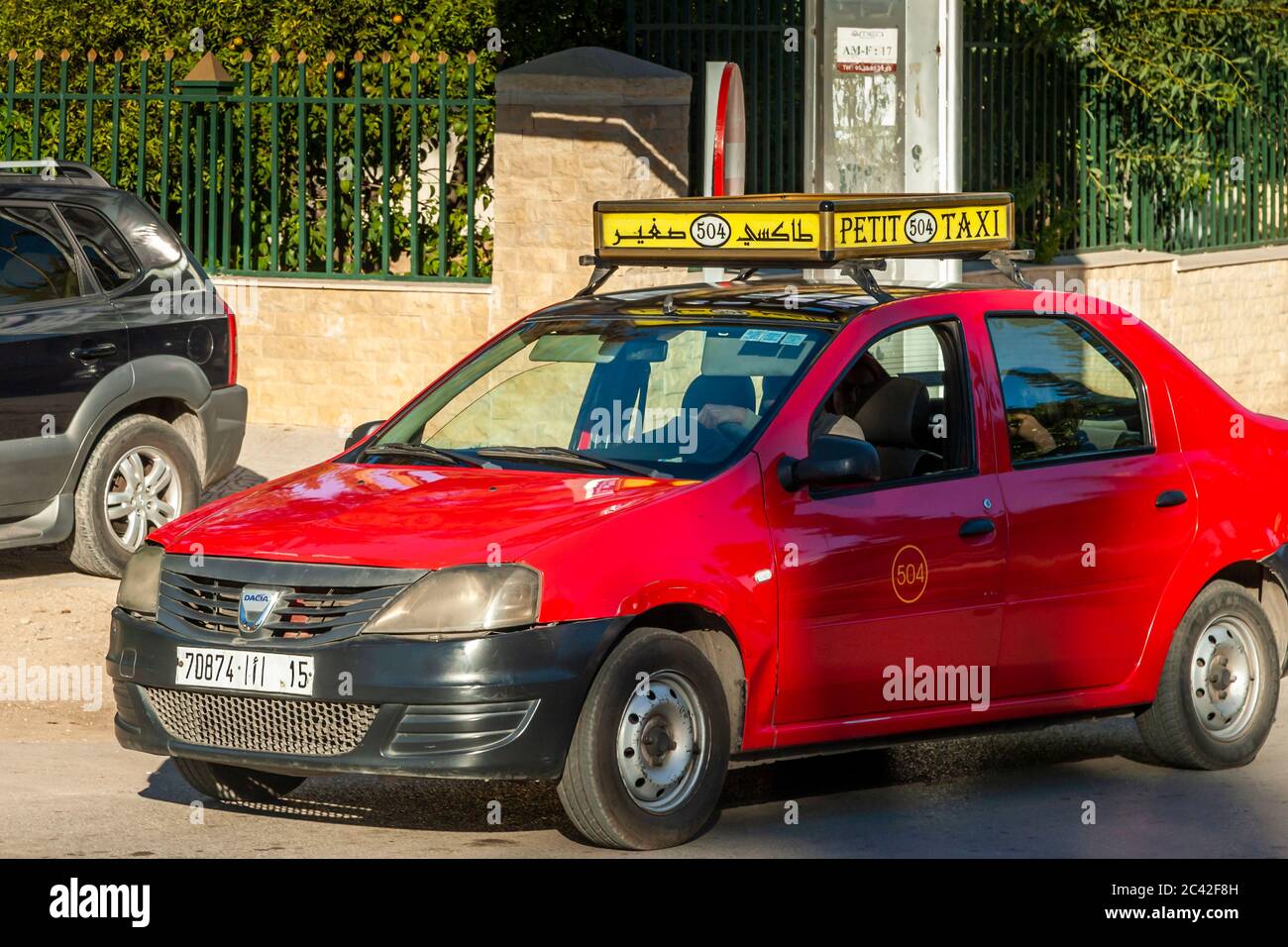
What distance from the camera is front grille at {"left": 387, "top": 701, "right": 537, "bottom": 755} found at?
6.12 metres

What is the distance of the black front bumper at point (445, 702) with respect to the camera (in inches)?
241

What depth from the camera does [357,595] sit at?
20.4ft

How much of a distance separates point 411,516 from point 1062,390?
2.41 meters

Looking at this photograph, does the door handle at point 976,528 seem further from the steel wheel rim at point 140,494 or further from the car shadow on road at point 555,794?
the steel wheel rim at point 140,494

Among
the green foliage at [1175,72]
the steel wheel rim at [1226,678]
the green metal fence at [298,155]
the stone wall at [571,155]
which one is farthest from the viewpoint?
the green foliage at [1175,72]

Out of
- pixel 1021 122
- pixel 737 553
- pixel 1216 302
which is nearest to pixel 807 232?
pixel 737 553

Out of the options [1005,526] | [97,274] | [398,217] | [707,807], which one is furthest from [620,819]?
[398,217]

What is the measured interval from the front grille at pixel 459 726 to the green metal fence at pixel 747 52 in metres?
10.3

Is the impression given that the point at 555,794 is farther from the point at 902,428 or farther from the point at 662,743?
the point at 902,428

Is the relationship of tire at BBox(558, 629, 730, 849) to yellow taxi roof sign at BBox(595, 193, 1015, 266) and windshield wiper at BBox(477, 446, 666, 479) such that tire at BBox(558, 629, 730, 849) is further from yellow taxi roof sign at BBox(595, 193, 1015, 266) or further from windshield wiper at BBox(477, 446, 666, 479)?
yellow taxi roof sign at BBox(595, 193, 1015, 266)

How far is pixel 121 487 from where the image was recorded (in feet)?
37.1

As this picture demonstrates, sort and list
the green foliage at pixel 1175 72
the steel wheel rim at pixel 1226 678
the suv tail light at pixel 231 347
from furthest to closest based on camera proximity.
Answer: the green foliage at pixel 1175 72 < the suv tail light at pixel 231 347 < the steel wheel rim at pixel 1226 678

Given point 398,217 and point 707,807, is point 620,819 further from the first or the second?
point 398,217

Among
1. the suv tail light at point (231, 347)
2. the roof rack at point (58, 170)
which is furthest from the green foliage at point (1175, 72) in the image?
the roof rack at point (58, 170)
